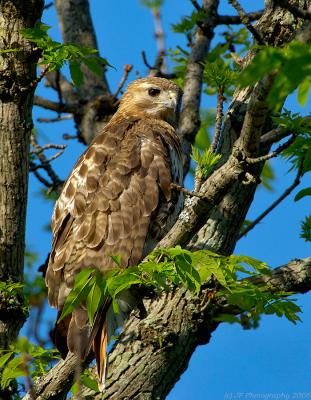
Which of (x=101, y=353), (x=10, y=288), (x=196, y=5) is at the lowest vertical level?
(x=101, y=353)

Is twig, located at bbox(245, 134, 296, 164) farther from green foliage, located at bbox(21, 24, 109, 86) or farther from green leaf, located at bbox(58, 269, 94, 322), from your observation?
green foliage, located at bbox(21, 24, 109, 86)

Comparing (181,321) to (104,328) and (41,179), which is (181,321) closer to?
(104,328)

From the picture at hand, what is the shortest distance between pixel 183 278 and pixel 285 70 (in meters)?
1.73

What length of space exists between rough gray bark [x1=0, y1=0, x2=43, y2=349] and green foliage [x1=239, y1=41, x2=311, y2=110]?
266 cm

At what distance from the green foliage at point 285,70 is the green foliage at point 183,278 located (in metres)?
1.48

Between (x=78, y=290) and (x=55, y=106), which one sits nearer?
(x=78, y=290)

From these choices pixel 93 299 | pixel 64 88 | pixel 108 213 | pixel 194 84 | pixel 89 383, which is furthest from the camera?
pixel 64 88

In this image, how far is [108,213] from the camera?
590 centimetres

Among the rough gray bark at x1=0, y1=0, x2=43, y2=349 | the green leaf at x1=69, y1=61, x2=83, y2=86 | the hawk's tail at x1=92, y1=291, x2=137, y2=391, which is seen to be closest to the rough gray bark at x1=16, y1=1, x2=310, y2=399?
the hawk's tail at x1=92, y1=291, x2=137, y2=391

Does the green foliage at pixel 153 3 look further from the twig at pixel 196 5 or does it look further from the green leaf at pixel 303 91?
the green leaf at pixel 303 91

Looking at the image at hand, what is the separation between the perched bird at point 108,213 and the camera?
543 cm

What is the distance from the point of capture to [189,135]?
7141 millimetres

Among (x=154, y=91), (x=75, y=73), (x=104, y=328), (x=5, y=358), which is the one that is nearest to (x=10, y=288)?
(x=5, y=358)

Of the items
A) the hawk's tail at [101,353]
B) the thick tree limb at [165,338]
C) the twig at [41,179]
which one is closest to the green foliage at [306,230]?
the thick tree limb at [165,338]
